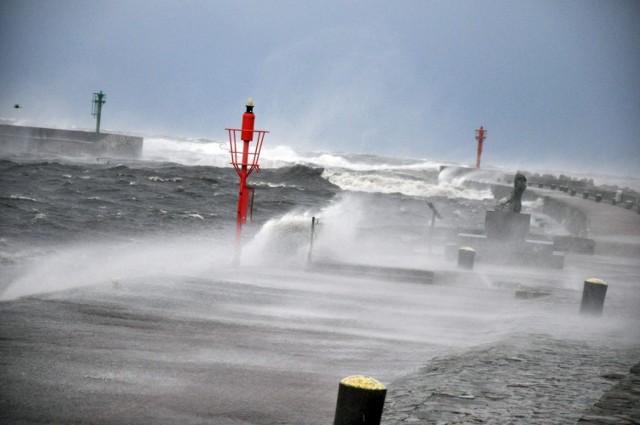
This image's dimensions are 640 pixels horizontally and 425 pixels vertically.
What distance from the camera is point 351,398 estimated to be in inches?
217

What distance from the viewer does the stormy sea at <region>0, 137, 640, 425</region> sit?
712cm

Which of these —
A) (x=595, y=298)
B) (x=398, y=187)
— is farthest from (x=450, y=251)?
(x=398, y=187)

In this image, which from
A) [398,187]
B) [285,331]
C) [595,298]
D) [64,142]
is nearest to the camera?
[285,331]

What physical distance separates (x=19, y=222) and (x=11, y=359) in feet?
64.4

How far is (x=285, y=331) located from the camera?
418 inches

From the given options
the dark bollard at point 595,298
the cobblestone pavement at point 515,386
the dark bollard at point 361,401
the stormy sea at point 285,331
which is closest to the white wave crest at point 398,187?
the stormy sea at point 285,331

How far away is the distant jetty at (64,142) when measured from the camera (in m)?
71.5

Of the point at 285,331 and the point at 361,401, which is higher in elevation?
the point at 361,401

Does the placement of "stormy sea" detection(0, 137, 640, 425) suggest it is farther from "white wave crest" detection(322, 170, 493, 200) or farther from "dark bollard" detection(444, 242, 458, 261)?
"white wave crest" detection(322, 170, 493, 200)

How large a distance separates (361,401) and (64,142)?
70.7 m

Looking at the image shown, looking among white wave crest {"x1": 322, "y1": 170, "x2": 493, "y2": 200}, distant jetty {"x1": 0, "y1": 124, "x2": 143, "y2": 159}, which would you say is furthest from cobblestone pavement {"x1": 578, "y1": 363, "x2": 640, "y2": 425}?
distant jetty {"x1": 0, "y1": 124, "x2": 143, "y2": 159}

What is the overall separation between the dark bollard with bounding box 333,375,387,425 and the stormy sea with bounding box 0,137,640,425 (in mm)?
1026

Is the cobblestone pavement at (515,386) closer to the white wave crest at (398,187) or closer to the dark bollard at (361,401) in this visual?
the dark bollard at (361,401)

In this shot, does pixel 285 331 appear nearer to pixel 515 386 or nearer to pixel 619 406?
pixel 515 386
